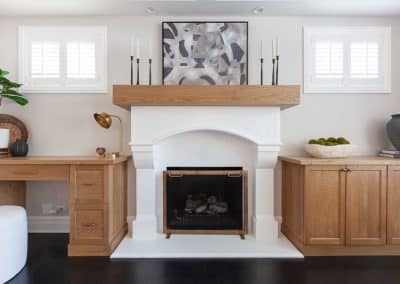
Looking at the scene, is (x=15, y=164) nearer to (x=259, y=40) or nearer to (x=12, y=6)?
(x=12, y=6)

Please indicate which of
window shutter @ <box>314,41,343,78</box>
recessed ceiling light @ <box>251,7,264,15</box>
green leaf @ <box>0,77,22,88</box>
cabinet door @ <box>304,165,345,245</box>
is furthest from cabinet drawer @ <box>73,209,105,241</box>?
window shutter @ <box>314,41,343,78</box>

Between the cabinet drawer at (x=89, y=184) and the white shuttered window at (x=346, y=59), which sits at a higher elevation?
the white shuttered window at (x=346, y=59)

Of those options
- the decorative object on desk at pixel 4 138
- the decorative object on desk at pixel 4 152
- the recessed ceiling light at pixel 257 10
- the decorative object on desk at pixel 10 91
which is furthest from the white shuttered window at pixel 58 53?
the recessed ceiling light at pixel 257 10

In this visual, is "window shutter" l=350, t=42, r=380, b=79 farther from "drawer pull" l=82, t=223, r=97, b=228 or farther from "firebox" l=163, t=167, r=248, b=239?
"drawer pull" l=82, t=223, r=97, b=228

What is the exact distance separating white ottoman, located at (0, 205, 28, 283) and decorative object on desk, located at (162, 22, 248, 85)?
1845 mm

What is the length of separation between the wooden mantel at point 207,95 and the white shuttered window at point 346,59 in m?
0.74

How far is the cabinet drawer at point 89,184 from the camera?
2.56m

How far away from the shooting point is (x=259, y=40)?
10.5 ft

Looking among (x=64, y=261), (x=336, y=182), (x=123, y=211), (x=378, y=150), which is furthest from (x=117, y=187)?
(x=378, y=150)

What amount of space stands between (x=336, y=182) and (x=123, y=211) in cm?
212

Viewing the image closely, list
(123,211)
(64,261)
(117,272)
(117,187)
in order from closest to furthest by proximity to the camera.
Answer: (117,272) < (64,261) < (117,187) < (123,211)

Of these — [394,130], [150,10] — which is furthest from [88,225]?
[394,130]

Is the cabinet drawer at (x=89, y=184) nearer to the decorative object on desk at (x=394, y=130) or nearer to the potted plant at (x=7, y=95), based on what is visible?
the potted plant at (x=7, y=95)

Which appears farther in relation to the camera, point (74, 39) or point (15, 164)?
point (74, 39)
